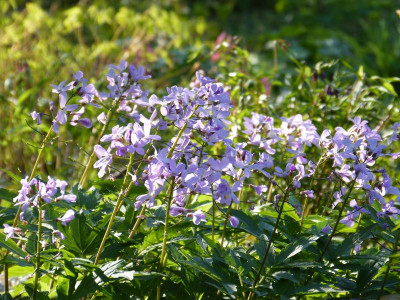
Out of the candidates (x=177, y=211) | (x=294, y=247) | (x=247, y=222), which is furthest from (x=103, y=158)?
(x=294, y=247)

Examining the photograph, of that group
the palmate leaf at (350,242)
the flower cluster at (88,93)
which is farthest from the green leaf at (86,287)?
the palmate leaf at (350,242)

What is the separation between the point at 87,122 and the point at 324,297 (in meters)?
0.92

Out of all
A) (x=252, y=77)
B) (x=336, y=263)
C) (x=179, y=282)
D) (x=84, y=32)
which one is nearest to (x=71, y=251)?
(x=179, y=282)

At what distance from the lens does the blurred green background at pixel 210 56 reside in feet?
10.1

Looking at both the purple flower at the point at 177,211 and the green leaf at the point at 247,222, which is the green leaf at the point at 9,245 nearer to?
the purple flower at the point at 177,211

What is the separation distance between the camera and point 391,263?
5.71 ft

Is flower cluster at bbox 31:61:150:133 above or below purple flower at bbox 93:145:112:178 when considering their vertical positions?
above

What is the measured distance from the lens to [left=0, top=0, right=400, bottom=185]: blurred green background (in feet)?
10.1

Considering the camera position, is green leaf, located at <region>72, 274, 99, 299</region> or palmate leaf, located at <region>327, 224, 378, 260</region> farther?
palmate leaf, located at <region>327, 224, 378, 260</region>

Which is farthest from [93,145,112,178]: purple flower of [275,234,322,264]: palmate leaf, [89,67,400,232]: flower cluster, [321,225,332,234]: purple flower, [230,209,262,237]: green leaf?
[321,225,332,234]: purple flower

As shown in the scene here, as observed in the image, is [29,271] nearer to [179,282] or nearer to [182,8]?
[179,282]

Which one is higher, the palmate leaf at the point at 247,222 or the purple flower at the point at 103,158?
the purple flower at the point at 103,158

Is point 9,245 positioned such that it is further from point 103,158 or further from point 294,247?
point 294,247

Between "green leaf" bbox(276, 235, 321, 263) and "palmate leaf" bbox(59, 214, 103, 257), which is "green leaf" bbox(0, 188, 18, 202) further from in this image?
"green leaf" bbox(276, 235, 321, 263)
